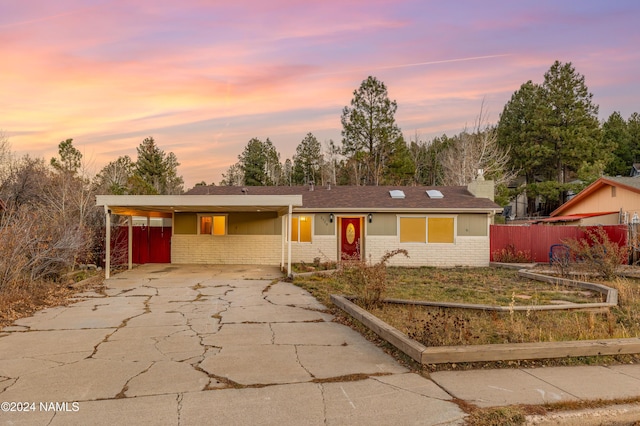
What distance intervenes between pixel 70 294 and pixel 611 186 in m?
24.5

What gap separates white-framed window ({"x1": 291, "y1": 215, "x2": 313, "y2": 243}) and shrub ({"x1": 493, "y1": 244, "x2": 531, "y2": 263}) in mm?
7777

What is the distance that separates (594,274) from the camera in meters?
12.6

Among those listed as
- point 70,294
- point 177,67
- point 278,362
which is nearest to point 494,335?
point 278,362

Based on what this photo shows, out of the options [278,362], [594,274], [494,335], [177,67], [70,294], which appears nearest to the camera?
[278,362]

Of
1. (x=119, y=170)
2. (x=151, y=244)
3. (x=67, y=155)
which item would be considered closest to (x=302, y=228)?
(x=151, y=244)

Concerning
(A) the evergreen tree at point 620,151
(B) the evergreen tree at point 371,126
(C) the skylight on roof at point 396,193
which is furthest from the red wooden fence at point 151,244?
(A) the evergreen tree at point 620,151

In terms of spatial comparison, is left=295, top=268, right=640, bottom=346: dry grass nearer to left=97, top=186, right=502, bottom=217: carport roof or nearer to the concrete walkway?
the concrete walkway

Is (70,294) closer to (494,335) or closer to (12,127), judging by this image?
(494,335)

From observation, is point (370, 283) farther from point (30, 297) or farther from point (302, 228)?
point (302, 228)

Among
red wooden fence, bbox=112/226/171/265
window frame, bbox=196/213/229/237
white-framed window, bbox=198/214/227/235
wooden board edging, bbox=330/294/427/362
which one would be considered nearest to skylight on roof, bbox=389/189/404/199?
window frame, bbox=196/213/229/237

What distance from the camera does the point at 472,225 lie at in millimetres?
17531

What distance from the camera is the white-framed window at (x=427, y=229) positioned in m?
17.6

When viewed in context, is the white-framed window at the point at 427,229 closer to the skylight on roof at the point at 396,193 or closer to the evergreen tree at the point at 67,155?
the skylight on roof at the point at 396,193

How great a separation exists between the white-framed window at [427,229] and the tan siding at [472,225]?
1.06 feet
